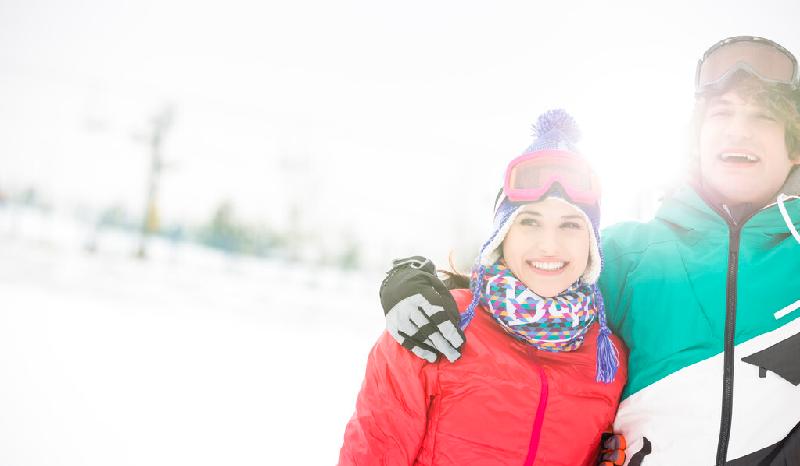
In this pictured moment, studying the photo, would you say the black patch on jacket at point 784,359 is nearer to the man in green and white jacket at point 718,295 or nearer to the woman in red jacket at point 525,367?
the man in green and white jacket at point 718,295

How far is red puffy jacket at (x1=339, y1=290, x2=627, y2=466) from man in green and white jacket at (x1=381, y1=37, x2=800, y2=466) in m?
0.10

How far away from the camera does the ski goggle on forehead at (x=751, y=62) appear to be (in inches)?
63.5

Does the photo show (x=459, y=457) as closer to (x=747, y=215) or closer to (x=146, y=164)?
(x=747, y=215)

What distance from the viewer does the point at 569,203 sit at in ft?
5.22

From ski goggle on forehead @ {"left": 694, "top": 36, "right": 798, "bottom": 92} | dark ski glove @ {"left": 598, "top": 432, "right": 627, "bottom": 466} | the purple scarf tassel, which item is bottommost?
dark ski glove @ {"left": 598, "top": 432, "right": 627, "bottom": 466}

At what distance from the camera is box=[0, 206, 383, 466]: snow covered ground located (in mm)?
3406

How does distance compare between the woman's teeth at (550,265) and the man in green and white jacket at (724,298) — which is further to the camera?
the woman's teeth at (550,265)

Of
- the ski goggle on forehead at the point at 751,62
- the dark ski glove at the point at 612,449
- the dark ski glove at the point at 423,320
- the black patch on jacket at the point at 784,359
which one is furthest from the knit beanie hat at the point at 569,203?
the ski goggle on forehead at the point at 751,62

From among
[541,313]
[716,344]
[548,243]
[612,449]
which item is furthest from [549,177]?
[612,449]

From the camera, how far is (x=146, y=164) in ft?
40.2

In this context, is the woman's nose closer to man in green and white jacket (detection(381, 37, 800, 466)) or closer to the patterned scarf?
the patterned scarf

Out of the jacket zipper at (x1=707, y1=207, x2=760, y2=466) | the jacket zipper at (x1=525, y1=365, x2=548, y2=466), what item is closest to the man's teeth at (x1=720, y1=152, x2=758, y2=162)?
the jacket zipper at (x1=707, y1=207, x2=760, y2=466)

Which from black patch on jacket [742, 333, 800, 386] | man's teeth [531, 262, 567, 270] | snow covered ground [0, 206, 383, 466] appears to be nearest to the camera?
black patch on jacket [742, 333, 800, 386]

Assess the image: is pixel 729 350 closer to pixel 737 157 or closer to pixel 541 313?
pixel 541 313
